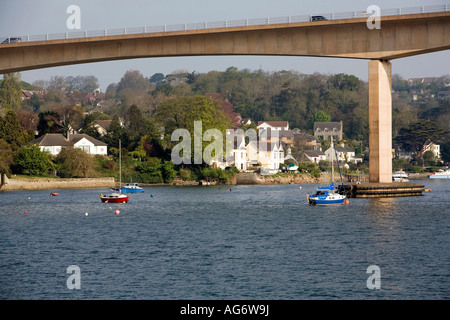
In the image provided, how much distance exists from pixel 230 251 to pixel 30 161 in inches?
3502

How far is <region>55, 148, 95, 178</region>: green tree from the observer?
141 m

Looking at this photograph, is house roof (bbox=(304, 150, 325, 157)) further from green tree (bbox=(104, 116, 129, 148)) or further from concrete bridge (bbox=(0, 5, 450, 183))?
concrete bridge (bbox=(0, 5, 450, 183))

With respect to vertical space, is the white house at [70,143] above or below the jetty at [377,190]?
above

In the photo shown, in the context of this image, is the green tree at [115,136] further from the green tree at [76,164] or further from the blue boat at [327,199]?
the blue boat at [327,199]

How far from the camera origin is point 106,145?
15950 centimetres

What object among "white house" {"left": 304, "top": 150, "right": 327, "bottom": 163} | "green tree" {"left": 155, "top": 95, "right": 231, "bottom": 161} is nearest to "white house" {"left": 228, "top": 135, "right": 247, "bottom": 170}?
"green tree" {"left": 155, "top": 95, "right": 231, "bottom": 161}

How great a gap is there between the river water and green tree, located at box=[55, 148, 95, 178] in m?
51.8

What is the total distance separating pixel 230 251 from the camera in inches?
2087

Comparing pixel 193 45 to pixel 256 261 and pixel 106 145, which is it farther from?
pixel 106 145

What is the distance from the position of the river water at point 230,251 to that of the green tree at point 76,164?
2041 inches

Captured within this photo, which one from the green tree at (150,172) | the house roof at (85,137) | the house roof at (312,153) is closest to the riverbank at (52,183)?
the green tree at (150,172)

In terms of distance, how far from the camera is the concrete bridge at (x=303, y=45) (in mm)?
80625

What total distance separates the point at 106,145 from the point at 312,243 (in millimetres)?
107964

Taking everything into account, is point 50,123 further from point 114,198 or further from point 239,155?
point 114,198
